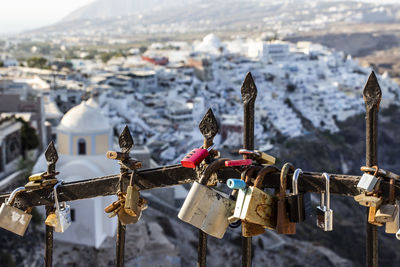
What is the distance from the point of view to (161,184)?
3.57 ft

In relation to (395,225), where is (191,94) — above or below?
below

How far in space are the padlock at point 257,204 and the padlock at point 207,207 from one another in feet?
0.09

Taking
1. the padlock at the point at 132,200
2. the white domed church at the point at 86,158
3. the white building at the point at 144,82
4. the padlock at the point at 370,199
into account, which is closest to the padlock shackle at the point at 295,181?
the padlock at the point at 370,199

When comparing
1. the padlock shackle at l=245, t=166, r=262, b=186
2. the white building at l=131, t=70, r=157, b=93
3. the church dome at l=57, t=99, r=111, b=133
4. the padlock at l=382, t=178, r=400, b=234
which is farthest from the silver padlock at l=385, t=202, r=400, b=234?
the white building at l=131, t=70, r=157, b=93

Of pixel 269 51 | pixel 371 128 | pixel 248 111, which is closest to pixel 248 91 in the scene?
pixel 248 111

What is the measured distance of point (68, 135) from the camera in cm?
859

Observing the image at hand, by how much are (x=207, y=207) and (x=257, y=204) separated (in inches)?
3.5

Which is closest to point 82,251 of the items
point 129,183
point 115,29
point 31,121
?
point 31,121

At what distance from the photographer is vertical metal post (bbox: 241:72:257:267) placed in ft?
3.49

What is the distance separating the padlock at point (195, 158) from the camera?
3.25 ft

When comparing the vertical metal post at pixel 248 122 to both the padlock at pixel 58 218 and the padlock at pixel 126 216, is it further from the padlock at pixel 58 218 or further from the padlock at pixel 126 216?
the padlock at pixel 58 218

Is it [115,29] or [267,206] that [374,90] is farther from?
[115,29]

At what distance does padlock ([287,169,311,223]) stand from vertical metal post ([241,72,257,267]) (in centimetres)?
12

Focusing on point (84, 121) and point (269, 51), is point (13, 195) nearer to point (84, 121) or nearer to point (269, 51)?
point (84, 121)
